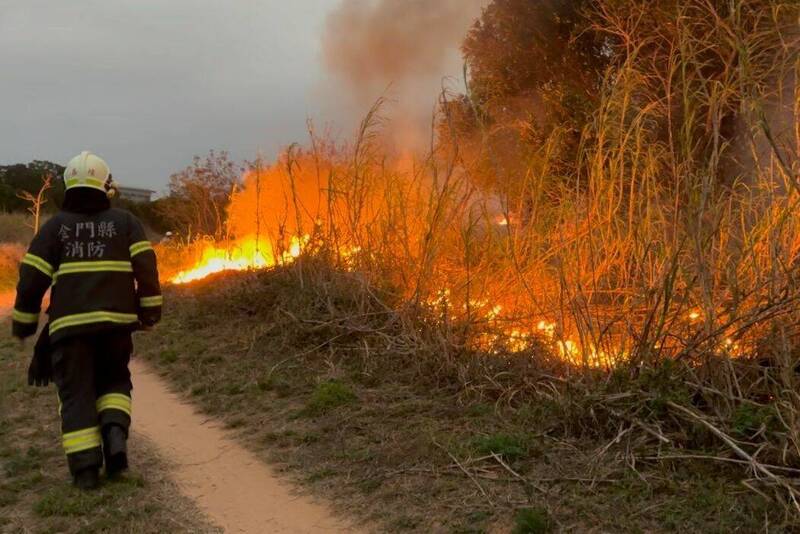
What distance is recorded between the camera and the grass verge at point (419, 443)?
354 cm

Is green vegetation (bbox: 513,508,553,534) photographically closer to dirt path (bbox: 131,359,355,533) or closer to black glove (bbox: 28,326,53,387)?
dirt path (bbox: 131,359,355,533)

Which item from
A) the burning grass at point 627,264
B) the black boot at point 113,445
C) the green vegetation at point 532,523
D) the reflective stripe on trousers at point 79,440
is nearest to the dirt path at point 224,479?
the black boot at point 113,445

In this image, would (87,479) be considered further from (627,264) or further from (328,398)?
(627,264)

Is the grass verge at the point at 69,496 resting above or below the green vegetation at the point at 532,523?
above

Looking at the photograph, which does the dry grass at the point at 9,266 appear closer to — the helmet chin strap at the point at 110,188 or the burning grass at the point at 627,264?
the burning grass at the point at 627,264

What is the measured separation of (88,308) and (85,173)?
2.97 feet

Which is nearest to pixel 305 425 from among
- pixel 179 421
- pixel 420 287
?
pixel 179 421

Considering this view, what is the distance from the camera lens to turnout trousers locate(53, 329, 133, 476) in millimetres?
4344

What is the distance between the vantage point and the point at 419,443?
474 centimetres

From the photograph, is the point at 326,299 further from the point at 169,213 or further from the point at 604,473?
the point at 169,213

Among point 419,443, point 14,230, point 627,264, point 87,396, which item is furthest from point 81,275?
point 14,230

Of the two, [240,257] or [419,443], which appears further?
[240,257]

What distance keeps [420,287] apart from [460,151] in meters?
1.44

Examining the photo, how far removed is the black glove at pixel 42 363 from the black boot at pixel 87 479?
665mm
